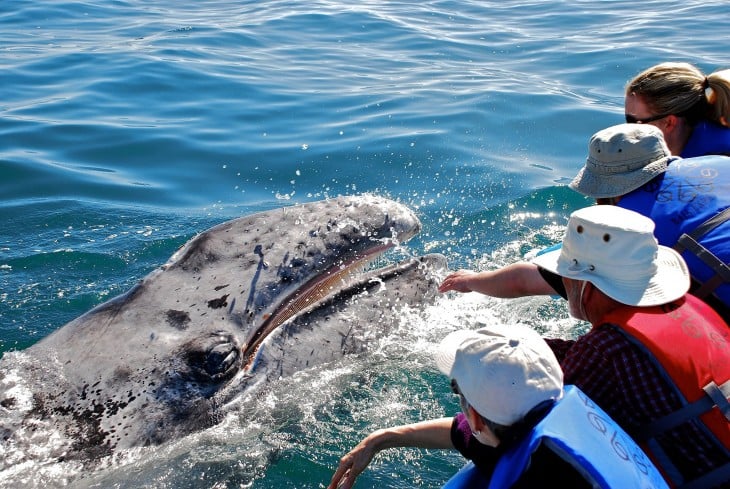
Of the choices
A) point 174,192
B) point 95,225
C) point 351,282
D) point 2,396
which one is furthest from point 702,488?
point 174,192

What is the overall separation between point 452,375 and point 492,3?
25035 mm

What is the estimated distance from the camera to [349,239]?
7176mm

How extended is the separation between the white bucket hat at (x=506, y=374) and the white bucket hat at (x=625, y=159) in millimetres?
2342

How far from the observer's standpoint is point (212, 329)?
612 cm

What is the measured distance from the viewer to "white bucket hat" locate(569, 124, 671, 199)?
19.2ft

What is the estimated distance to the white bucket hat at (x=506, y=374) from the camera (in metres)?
3.78

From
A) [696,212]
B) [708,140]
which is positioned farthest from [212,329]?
[708,140]

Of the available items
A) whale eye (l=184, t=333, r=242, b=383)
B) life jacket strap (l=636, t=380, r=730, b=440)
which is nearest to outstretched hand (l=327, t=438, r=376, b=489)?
life jacket strap (l=636, t=380, r=730, b=440)

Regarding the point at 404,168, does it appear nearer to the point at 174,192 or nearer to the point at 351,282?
the point at 174,192

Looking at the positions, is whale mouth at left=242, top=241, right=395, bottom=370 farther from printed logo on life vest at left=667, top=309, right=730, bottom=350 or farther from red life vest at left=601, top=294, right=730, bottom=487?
printed logo on life vest at left=667, top=309, right=730, bottom=350

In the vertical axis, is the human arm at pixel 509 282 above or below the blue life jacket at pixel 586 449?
below

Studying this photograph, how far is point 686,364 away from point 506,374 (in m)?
1.02

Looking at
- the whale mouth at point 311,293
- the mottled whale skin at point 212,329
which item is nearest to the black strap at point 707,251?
the mottled whale skin at point 212,329

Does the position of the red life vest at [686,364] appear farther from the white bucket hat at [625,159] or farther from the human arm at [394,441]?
the white bucket hat at [625,159]
